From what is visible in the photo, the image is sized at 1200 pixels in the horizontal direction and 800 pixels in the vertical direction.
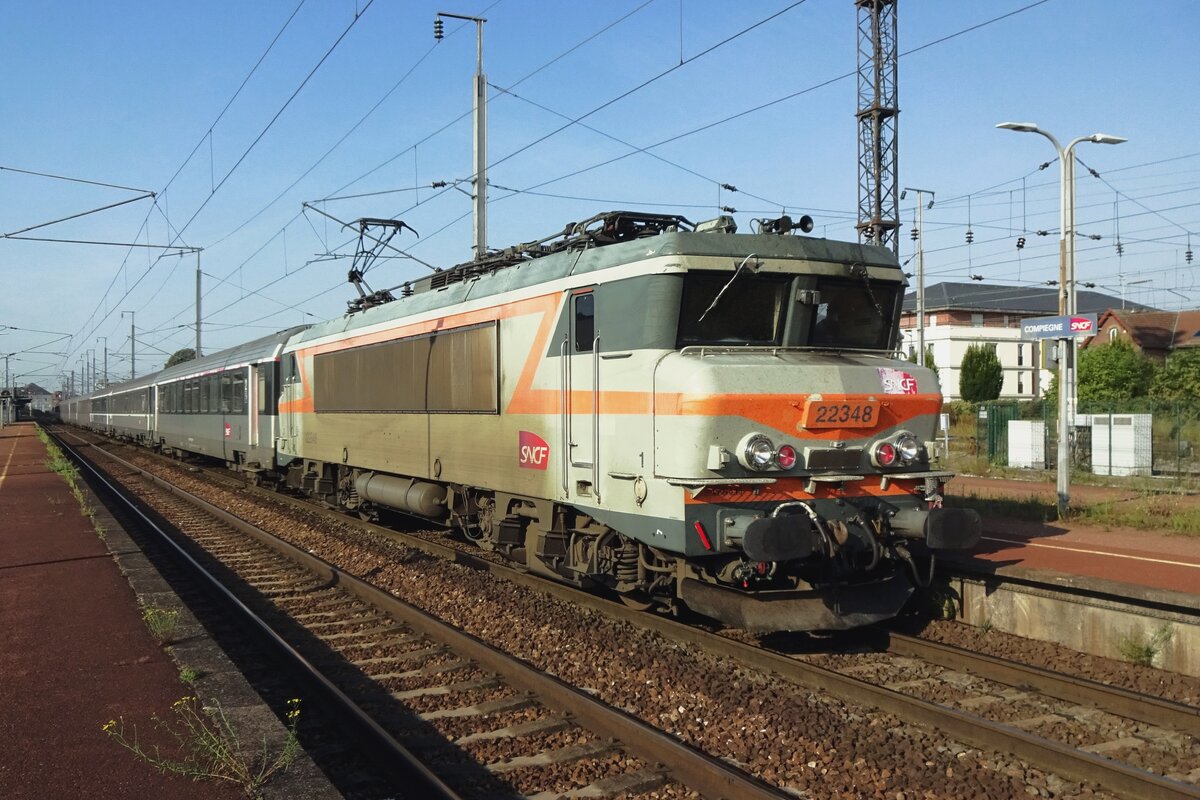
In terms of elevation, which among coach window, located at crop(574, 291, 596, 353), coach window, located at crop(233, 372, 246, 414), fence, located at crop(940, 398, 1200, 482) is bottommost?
fence, located at crop(940, 398, 1200, 482)

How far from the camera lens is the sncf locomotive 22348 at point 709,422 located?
756 centimetres

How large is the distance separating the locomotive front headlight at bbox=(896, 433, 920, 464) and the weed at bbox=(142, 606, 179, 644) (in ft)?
20.9

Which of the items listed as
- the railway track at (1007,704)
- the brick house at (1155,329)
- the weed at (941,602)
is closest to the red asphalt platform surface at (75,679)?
the railway track at (1007,704)

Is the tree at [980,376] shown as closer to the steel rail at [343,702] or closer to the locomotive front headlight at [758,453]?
the steel rail at [343,702]

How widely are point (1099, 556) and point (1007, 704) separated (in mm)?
5302

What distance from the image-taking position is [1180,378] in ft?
133

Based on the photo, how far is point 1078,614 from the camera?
8516 millimetres

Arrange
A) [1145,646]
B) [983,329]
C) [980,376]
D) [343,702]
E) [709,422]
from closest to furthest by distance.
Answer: [343,702] < [709,422] < [1145,646] < [980,376] < [983,329]

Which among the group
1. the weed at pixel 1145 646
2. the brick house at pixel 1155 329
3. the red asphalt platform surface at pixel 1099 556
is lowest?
the weed at pixel 1145 646

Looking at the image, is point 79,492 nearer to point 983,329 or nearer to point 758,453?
point 758,453

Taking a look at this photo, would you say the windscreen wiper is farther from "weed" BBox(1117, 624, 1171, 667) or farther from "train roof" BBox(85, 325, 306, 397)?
"train roof" BBox(85, 325, 306, 397)

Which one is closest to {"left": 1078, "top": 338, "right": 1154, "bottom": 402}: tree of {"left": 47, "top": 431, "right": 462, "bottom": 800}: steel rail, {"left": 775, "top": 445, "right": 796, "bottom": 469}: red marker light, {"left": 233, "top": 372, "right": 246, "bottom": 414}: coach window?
{"left": 233, "top": 372, "right": 246, "bottom": 414}: coach window

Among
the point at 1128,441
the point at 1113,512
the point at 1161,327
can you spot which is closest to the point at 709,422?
the point at 1113,512

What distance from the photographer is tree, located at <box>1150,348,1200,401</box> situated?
129ft
